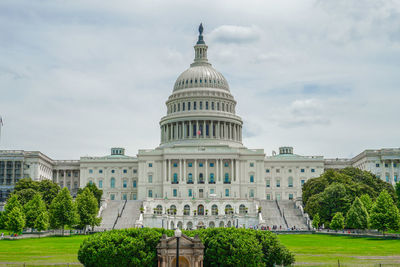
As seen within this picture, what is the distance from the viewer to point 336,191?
110 metres

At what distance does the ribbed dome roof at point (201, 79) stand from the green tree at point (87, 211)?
73.5 m

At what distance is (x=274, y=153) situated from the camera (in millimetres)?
188000

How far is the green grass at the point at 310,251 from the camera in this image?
5650 cm

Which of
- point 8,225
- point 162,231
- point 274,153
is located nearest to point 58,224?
point 8,225

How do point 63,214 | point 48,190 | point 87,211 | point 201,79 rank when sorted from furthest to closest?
point 201,79 < point 48,190 < point 87,211 < point 63,214

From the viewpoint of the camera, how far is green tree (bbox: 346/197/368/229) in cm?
9462

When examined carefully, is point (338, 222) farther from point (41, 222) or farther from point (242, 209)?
point (41, 222)

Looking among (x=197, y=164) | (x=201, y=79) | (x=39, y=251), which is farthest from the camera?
(x=201, y=79)

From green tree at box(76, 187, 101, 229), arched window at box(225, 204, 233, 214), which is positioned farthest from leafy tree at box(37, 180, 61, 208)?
arched window at box(225, 204, 233, 214)

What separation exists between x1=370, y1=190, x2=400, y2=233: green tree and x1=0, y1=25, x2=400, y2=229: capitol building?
45.6 meters

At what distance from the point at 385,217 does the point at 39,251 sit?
49523mm

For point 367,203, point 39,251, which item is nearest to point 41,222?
point 39,251

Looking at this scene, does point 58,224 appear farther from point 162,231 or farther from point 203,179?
point 203,179

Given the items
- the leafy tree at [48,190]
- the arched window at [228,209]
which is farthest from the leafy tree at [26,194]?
the arched window at [228,209]
